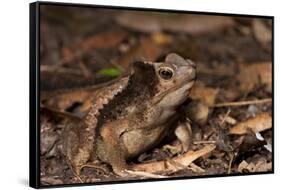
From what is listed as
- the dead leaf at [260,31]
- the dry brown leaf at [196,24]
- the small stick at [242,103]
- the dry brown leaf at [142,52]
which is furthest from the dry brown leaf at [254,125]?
the dry brown leaf at [196,24]

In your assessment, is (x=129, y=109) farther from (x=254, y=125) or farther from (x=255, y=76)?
(x=255, y=76)

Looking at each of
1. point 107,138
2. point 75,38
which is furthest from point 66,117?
point 75,38

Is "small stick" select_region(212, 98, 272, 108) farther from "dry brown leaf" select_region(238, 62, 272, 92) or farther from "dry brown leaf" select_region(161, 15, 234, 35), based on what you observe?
"dry brown leaf" select_region(161, 15, 234, 35)

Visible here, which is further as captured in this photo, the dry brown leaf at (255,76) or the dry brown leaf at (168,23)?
the dry brown leaf at (168,23)

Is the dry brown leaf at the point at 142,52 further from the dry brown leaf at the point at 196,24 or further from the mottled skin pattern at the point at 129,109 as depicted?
the mottled skin pattern at the point at 129,109

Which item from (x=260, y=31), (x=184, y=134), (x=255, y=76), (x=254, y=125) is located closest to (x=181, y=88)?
(x=184, y=134)

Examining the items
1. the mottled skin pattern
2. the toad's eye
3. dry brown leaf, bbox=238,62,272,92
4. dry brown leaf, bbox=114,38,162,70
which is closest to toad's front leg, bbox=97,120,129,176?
the mottled skin pattern
